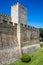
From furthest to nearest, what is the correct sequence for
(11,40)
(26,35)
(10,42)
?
(26,35), (11,40), (10,42)

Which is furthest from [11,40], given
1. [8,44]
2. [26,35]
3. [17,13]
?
[17,13]

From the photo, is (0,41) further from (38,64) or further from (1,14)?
(1,14)

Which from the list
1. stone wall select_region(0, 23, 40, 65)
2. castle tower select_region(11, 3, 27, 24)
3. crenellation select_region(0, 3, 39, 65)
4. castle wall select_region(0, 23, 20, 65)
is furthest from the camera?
castle tower select_region(11, 3, 27, 24)

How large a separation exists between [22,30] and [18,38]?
177 centimetres

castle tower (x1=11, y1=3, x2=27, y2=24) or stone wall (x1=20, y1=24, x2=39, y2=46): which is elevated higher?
castle tower (x1=11, y1=3, x2=27, y2=24)

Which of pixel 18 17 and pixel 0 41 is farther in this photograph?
pixel 18 17

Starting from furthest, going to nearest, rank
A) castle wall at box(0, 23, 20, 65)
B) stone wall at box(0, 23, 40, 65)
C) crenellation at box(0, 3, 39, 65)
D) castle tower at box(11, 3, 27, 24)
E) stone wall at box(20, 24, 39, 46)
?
castle tower at box(11, 3, 27, 24)
stone wall at box(20, 24, 39, 46)
crenellation at box(0, 3, 39, 65)
stone wall at box(0, 23, 40, 65)
castle wall at box(0, 23, 20, 65)

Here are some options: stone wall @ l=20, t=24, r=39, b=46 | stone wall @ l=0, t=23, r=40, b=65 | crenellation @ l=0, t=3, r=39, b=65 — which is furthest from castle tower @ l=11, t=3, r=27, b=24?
stone wall @ l=0, t=23, r=40, b=65

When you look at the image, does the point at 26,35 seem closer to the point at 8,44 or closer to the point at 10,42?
the point at 10,42

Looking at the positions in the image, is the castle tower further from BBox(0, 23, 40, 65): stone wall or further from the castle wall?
the castle wall

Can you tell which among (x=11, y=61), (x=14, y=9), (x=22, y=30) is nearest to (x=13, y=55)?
(x=11, y=61)

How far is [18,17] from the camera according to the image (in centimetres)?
2667

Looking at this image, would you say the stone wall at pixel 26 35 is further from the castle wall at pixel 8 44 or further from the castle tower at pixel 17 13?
the castle tower at pixel 17 13

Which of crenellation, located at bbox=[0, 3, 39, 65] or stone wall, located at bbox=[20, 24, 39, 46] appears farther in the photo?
stone wall, located at bbox=[20, 24, 39, 46]
